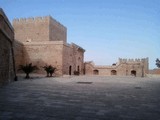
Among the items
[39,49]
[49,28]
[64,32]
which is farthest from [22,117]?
[64,32]

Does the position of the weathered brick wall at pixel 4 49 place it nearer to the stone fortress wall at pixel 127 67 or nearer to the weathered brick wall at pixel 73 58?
the weathered brick wall at pixel 73 58

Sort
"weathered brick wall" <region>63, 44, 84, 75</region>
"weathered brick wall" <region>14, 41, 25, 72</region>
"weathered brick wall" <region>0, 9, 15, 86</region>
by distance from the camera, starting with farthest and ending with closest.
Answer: "weathered brick wall" <region>63, 44, 84, 75</region>, "weathered brick wall" <region>14, 41, 25, 72</region>, "weathered brick wall" <region>0, 9, 15, 86</region>

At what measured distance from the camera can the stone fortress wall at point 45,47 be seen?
2178 centimetres

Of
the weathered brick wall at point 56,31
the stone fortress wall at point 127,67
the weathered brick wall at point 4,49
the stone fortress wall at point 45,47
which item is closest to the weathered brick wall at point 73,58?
the stone fortress wall at point 45,47

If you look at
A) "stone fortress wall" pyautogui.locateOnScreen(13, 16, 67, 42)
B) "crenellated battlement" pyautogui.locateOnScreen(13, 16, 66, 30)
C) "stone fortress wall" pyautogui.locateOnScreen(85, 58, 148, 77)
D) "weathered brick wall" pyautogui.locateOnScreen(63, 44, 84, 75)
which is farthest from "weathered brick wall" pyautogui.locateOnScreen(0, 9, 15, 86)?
"stone fortress wall" pyautogui.locateOnScreen(85, 58, 148, 77)

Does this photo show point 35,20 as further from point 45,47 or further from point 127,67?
point 127,67

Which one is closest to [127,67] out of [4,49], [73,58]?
[73,58]

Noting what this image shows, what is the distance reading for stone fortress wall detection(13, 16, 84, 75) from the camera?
71.5 ft

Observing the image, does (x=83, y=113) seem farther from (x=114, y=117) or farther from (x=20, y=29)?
(x=20, y=29)

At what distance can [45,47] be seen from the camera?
2216 centimetres

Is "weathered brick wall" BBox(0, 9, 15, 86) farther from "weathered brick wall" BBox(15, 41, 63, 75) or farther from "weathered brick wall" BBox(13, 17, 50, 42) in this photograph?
"weathered brick wall" BBox(13, 17, 50, 42)

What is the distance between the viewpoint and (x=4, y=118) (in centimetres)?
358

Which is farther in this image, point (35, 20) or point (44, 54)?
point (35, 20)

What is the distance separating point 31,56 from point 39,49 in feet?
4.26
